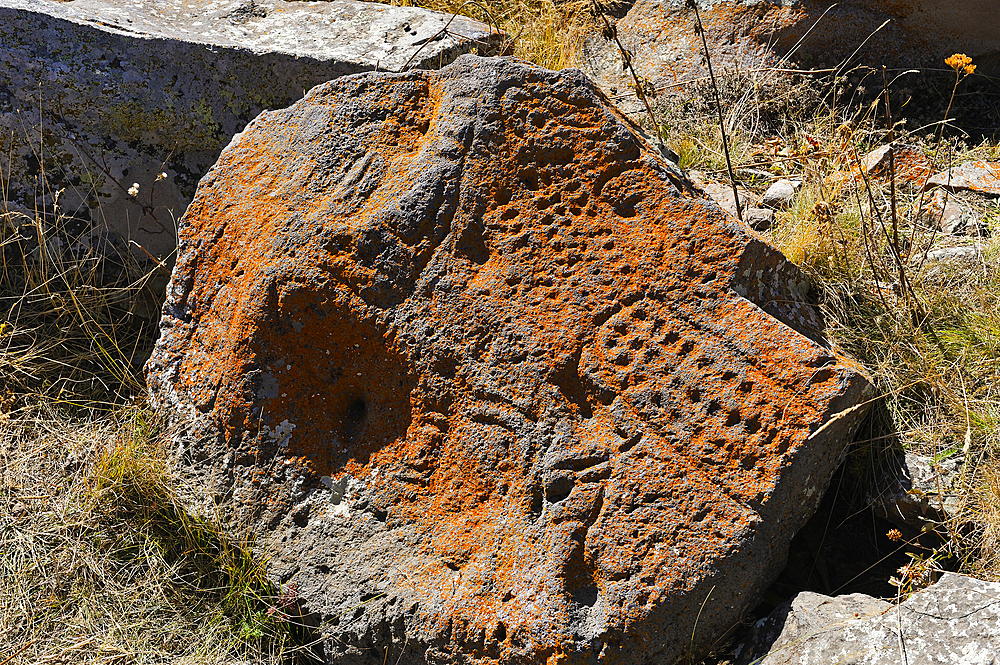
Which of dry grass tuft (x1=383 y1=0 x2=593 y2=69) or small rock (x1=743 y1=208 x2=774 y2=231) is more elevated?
dry grass tuft (x1=383 y1=0 x2=593 y2=69)

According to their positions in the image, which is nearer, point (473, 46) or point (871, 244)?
point (871, 244)

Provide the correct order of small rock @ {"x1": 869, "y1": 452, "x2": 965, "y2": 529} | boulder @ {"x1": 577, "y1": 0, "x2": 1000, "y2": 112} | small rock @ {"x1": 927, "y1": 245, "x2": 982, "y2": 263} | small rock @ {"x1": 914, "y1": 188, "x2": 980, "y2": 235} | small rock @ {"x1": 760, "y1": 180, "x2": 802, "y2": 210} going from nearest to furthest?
small rock @ {"x1": 869, "y1": 452, "x2": 965, "y2": 529}, small rock @ {"x1": 927, "y1": 245, "x2": 982, "y2": 263}, small rock @ {"x1": 914, "y1": 188, "x2": 980, "y2": 235}, small rock @ {"x1": 760, "y1": 180, "x2": 802, "y2": 210}, boulder @ {"x1": 577, "y1": 0, "x2": 1000, "y2": 112}

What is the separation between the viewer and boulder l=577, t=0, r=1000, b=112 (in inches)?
130

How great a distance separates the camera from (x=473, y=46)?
3.10 meters

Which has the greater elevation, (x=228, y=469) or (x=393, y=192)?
(x=393, y=192)

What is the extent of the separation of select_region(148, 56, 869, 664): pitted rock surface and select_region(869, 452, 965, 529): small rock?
306mm

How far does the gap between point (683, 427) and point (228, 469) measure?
1248 millimetres

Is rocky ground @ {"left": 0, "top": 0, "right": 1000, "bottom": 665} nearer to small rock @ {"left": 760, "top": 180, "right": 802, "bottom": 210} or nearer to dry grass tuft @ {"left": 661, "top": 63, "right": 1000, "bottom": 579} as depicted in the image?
dry grass tuft @ {"left": 661, "top": 63, "right": 1000, "bottom": 579}

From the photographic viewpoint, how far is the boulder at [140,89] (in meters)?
2.76

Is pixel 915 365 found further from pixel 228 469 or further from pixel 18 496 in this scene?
pixel 18 496

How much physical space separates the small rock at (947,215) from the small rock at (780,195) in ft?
1.41

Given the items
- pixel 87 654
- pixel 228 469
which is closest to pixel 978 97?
pixel 228 469

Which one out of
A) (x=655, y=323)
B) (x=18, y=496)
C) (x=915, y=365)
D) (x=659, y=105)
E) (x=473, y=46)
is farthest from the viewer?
(x=659, y=105)

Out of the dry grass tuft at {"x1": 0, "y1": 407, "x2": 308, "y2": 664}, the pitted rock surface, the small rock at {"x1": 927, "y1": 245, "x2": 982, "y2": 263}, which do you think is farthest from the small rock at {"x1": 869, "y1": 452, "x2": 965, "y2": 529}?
the dry grass tuft at {"x1": 0, "y1": 407, "x2": 308, "y2": 664}
